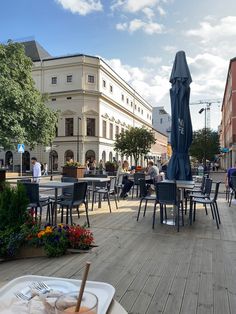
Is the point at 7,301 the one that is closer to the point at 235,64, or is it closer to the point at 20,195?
the point at 20,195

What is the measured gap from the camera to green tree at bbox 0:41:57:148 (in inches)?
952

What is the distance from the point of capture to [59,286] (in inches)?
61.2

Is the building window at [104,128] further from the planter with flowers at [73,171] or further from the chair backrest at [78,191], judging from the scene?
the chair backrest at [78,191]

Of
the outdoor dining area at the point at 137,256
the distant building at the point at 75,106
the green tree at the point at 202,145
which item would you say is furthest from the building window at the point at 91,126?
the outdoor dining area at the point at 137,256

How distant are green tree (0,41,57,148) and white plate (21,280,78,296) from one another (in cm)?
2386

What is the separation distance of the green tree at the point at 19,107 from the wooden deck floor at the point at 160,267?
65.0ft

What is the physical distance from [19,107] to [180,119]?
20.3m

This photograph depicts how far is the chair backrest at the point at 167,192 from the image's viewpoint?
658cm

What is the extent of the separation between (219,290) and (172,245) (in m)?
1.90

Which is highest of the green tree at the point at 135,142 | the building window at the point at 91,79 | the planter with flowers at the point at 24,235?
the building window at the point at 91,79

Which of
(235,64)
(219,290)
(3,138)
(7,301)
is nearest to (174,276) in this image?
(219,290)

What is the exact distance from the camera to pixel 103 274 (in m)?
3.95

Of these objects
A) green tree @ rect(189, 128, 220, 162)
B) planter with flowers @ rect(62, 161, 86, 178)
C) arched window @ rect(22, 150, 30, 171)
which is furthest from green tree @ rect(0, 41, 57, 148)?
green tree @ rect(189, 128, 220, 162)

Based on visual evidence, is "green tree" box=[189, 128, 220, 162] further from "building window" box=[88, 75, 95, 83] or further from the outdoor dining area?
the outdoor dining area
